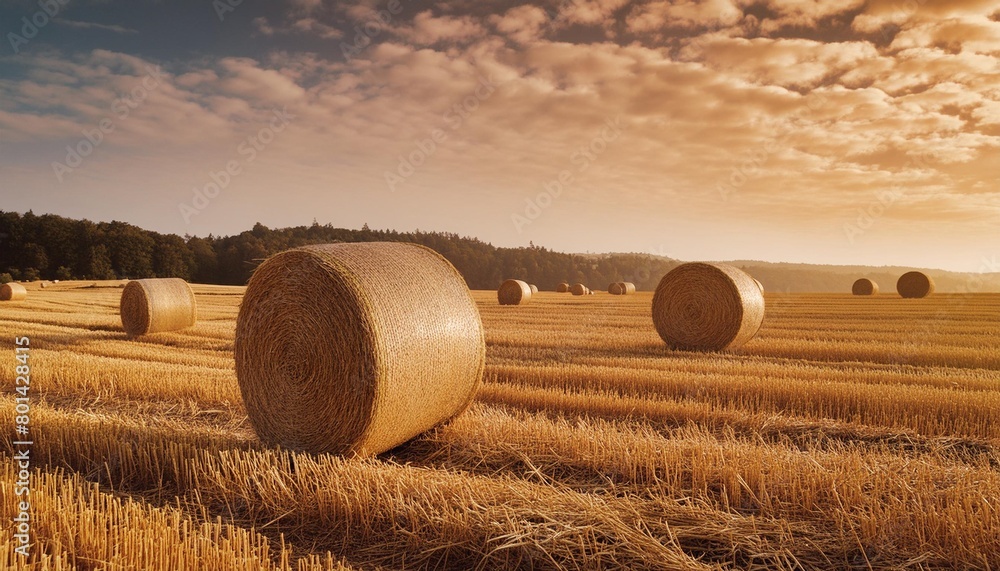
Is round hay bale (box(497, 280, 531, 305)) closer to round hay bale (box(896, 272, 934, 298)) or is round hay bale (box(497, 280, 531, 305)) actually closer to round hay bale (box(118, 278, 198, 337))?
round hay bale (box(118, 278, 198, 337))

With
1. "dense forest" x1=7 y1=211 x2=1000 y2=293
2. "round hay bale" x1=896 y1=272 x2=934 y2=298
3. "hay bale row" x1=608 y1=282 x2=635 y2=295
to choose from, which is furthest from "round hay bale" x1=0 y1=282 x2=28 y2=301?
"round hay bale" x1=896 y1=272 x2=934 y2=298

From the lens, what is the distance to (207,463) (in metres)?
4.80

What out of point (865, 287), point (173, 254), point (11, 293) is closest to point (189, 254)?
point (173, 254)

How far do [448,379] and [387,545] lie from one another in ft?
7.45

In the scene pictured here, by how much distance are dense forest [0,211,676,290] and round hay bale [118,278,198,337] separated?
24.4 metres

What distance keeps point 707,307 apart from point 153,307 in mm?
12717

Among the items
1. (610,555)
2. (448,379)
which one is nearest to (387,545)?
(610,555)

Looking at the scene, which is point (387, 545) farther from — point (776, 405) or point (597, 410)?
point (776, 405)

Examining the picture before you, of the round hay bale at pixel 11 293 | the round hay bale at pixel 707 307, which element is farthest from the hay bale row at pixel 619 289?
the round hay bale at pixel 11 293

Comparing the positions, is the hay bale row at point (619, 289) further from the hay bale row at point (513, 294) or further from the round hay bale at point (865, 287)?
the hay bale row at point (513, 294)

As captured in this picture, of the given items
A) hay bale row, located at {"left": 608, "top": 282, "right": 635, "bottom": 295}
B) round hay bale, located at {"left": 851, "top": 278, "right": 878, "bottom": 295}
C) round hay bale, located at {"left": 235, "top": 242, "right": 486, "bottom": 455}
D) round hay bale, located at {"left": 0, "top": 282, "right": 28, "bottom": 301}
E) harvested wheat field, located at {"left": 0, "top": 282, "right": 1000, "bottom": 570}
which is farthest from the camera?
hay bale row, located at {"left": 608, "top": 282, "right": 635, "bottom": 295}

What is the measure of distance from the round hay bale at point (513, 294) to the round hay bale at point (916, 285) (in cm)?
1765

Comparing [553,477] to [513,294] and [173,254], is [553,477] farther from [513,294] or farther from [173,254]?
[173,254]

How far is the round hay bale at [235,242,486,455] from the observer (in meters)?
5.31
